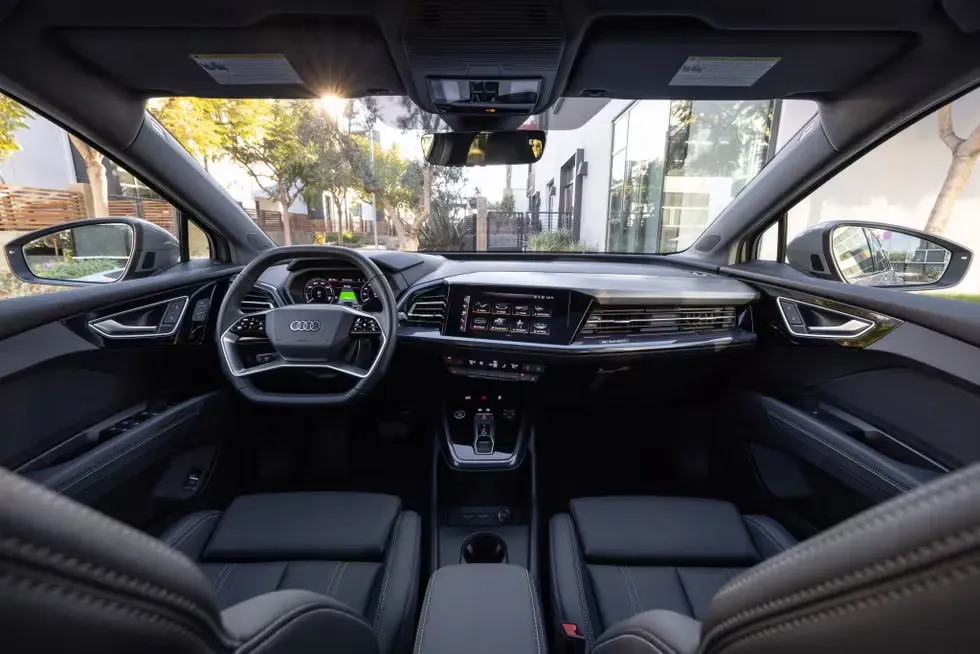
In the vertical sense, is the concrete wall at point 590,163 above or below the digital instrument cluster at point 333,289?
above

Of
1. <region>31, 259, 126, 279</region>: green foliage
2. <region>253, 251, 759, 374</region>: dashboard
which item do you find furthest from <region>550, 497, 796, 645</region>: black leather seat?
<region>31, 259, 126, 279</region>: green foliage

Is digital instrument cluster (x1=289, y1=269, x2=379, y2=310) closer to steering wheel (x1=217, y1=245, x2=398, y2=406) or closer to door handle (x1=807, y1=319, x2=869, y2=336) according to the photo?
steering wheel (x1=217, y1=245, x2=398, y2=406)

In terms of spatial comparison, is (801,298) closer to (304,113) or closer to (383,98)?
(383,98)

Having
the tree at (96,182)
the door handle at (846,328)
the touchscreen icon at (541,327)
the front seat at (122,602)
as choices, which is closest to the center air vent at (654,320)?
the touchscreen icon at (541,327)

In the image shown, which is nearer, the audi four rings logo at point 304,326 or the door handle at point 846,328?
the door handle at point 846,328

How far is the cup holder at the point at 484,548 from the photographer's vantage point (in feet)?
6.99

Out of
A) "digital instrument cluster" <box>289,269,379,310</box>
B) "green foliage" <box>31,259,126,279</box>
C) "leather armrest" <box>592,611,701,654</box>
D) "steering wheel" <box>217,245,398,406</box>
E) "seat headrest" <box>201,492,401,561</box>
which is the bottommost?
"seat headrest" <box>201,492,401,561</box>

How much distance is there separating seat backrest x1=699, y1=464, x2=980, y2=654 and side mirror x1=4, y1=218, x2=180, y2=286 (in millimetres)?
2468

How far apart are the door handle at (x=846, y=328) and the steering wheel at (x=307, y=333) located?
1.72 meters

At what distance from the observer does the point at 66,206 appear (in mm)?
2881

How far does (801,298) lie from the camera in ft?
6.42

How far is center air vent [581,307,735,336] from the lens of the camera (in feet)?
6.88

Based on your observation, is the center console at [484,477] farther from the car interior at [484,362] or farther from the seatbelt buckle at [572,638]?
the seatbelt buckle at [572,638]

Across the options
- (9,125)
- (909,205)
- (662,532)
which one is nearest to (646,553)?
(662,532)
